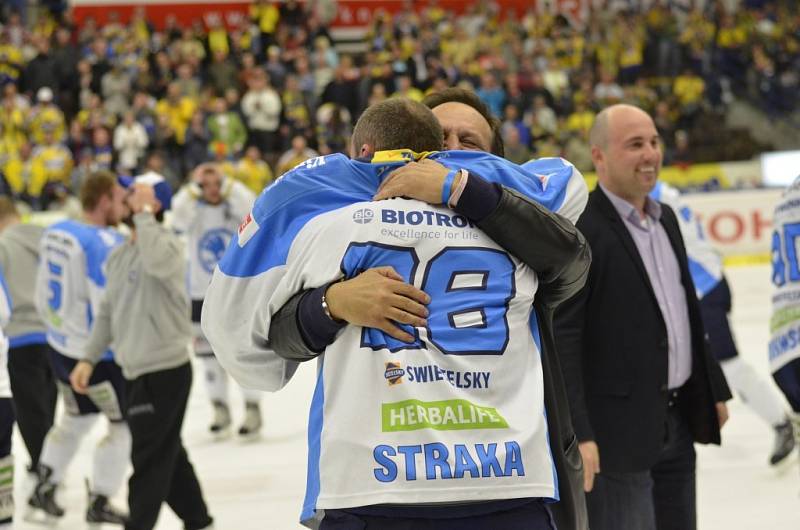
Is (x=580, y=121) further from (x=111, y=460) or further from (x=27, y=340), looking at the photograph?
(x=111, y=460)

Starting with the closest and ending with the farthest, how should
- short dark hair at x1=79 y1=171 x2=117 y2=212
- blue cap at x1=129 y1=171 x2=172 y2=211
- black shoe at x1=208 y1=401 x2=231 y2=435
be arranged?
blue cap at x1=129 y1=171 x2=172 y2=211, short dark hair at x1=79 y1=171 x2=117 y2=212, black shoe at x1=208 y1=401 x2=231 y2=435

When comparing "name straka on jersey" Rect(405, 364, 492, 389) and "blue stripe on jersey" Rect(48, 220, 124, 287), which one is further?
"blue stripe on jersey" Rect(48, 220, 124, 287)

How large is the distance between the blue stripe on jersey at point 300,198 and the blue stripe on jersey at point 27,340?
4684 mm

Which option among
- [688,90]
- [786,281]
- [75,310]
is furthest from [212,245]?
[688,90]

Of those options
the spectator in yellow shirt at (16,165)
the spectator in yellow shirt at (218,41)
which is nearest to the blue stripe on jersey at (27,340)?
the spectator in yellow shirt at (16,165)

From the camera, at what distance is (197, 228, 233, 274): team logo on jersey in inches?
321

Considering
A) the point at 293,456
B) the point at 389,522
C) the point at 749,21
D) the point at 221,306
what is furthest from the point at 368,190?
the point at 749,21

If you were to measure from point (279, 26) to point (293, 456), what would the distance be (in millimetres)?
15410

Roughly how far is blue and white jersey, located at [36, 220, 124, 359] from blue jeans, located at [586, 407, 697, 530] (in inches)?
134

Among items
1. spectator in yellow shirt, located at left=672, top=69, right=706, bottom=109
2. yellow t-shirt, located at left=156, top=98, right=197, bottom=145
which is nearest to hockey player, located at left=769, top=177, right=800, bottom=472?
yellow t-shirt, located at left=156, top=98, right=197, bottom=145

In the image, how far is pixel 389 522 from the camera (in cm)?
209

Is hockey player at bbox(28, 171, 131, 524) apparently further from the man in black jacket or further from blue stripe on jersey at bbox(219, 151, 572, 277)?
the man in black jacket

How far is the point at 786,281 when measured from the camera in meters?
3.60

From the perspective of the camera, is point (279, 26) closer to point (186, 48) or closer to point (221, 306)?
point (186, 48)
